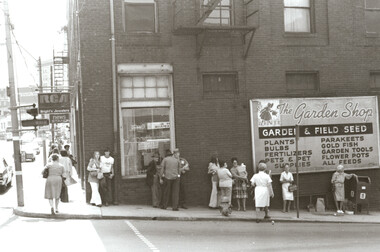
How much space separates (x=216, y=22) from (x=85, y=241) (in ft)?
31.7

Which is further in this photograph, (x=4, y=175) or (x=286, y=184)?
(x=4, y=175)

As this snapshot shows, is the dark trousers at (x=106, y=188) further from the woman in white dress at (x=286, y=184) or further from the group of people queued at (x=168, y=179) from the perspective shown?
the woman in white dress at (x=286, y=184)

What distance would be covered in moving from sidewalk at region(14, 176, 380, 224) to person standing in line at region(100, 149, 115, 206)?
34 centimetres

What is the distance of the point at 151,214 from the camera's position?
14766mm

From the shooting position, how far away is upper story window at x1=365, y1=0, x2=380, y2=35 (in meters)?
19.2

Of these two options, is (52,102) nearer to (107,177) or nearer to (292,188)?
(107,177)

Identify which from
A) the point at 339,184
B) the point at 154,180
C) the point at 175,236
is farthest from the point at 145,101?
the point at 339,184

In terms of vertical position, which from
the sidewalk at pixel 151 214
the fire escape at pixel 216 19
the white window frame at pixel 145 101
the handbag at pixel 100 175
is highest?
the fire escape at pixel 216 19

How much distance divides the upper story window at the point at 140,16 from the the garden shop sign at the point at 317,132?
439cm

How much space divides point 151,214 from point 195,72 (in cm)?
510

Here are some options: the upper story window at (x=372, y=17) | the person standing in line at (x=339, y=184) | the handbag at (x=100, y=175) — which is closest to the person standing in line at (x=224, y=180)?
the handbag at (x=100, y=175)

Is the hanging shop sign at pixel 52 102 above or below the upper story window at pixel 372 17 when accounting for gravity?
below

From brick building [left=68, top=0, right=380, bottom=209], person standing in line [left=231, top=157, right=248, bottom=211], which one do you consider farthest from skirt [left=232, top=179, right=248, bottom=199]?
brick building [left=68, top=0, right=380, bottom=209]

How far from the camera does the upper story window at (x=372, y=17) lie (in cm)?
1919
